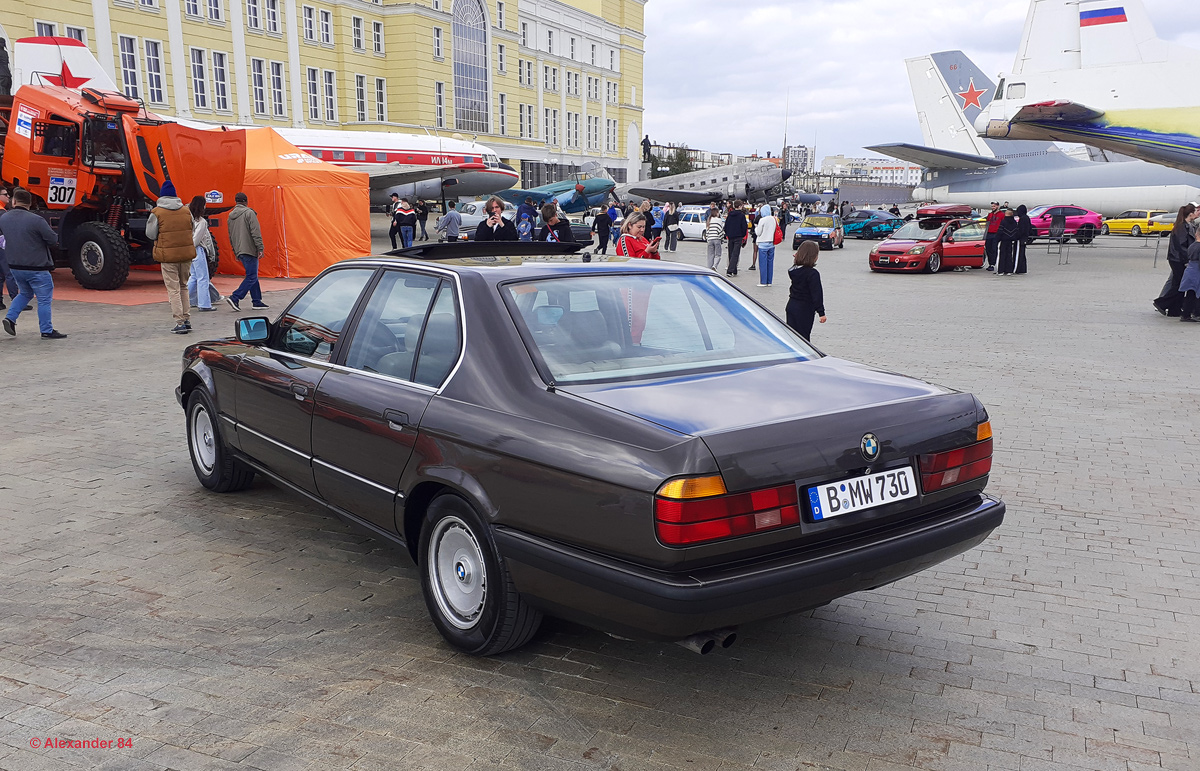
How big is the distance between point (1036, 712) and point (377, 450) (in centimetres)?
272

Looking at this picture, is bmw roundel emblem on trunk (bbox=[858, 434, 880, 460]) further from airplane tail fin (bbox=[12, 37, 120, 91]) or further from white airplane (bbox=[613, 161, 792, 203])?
white airplane (bbox=[613, 161, 792, 203])

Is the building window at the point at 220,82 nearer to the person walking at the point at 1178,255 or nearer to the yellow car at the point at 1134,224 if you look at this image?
the yellow car at the point at 1134,224

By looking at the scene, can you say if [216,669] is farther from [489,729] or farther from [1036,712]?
[1036,712]

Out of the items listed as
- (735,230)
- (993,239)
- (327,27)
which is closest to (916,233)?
(993,239)

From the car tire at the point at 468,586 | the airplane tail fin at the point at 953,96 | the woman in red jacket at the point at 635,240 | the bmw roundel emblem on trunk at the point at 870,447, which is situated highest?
the airplane tail fin at the point at 953,96

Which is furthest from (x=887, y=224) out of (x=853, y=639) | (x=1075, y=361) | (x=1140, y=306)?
(x=853, y=639)

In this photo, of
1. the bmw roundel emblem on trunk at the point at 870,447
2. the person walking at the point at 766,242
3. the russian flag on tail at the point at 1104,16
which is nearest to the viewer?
the bmw roundel emblem on trunk at the point at 870,447

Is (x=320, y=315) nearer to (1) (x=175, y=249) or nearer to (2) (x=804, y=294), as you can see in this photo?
(2) (x=804, y=294)

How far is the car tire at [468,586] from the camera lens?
11.0 ft

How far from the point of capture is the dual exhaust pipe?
116 inches

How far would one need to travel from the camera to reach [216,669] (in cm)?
352

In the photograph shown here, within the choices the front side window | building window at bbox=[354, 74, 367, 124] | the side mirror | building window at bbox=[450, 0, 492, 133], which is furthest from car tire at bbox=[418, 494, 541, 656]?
building window at bbox=[450, 0, 492, 133]

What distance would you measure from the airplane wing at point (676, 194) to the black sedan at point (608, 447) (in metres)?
70.4

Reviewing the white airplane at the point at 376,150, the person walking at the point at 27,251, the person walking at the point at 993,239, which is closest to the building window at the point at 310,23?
the white airplane at the point at 376,150
